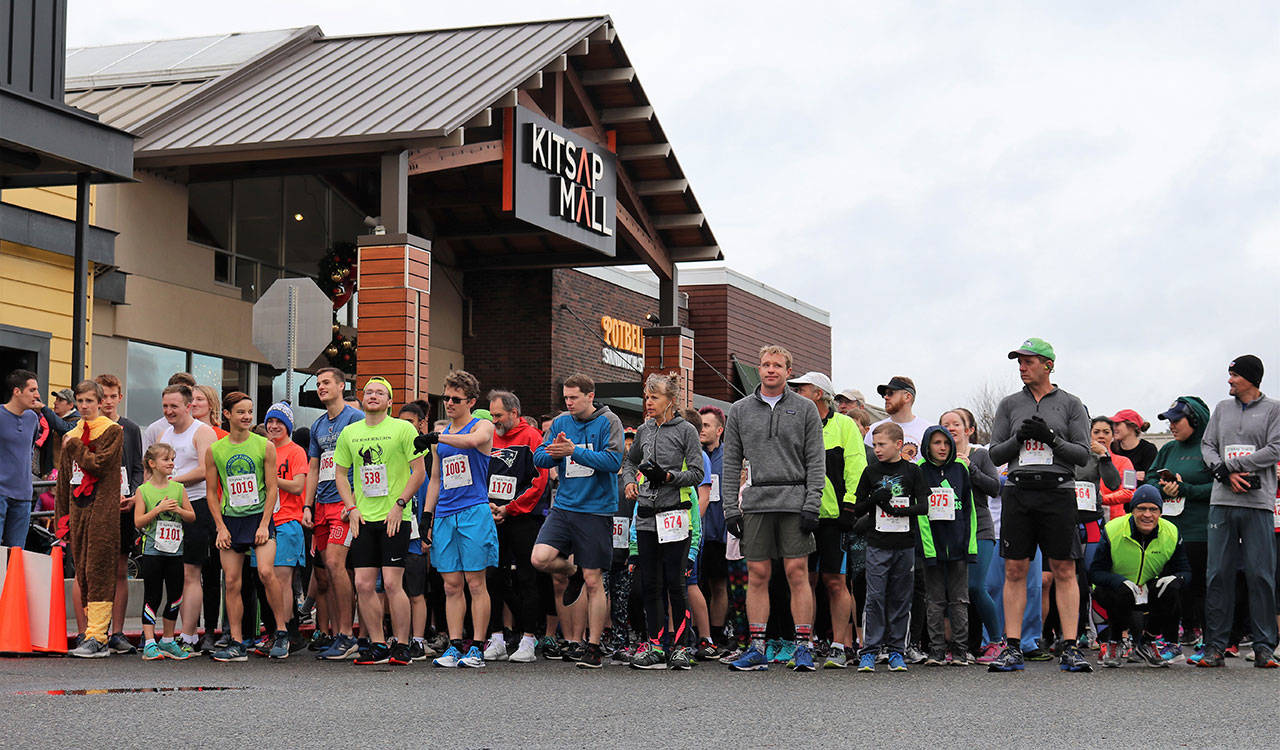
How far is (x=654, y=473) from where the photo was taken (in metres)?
10.1

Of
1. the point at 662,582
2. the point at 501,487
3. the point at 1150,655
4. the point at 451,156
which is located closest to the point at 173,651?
the point at 501,487

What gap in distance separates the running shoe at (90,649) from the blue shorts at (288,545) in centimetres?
117

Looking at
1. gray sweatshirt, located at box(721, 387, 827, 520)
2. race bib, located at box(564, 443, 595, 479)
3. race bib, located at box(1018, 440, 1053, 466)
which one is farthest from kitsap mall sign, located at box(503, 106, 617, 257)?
race bib, located at box(1018, 440, 1053, 466)

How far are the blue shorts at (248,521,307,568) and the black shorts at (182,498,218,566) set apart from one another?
35 cm

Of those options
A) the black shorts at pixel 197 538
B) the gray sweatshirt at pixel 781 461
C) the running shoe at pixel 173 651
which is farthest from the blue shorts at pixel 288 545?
the gray sweatshirt at pixel 781 461

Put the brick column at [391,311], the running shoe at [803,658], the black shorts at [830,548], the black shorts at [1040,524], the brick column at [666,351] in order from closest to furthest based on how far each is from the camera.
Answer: the running shoe at [803,658] → the black shorts at [1040,524] → the black shorts at [830,548] → the brick column at [391,311] → the brick column at [666,351]

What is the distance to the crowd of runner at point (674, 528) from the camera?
10016 millimetres

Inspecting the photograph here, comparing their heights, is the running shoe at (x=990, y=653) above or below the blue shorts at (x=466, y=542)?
below

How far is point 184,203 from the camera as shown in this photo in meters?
20.0

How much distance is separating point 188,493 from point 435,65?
10.4 m

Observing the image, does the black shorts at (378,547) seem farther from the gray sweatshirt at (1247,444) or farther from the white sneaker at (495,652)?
the gray sweatshirt at (1247,444)

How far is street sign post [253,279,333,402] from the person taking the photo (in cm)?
1405

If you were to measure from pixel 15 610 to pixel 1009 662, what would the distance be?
22.1 feet

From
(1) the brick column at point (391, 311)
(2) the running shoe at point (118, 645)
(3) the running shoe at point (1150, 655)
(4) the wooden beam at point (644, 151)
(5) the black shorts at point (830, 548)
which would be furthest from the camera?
(4) the wooden beam at point (644, 151)
